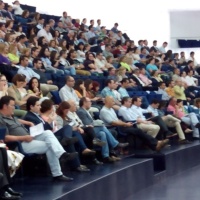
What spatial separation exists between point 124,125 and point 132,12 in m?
12.0

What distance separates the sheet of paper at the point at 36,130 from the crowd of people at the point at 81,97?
0.12 feet

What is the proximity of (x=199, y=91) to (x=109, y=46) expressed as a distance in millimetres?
2390

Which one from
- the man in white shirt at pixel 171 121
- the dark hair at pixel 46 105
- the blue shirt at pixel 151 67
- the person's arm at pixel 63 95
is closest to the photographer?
the dark hair at pixel 46 105

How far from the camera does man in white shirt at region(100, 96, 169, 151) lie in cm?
837

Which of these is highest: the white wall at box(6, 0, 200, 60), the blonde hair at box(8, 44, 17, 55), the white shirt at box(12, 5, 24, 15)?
the white wall at box(6, 0, 200, 60)

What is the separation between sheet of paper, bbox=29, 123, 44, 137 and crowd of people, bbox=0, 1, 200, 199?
35 mm

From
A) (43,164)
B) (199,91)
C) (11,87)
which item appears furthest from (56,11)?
(43,164)

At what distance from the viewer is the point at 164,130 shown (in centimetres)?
934

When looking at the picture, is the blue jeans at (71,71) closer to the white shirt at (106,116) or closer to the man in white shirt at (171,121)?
the man in white shirt at (171,121)

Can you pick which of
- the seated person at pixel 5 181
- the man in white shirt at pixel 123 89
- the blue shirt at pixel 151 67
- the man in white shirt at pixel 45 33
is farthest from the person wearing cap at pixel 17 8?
the seated person at pixel 5 181

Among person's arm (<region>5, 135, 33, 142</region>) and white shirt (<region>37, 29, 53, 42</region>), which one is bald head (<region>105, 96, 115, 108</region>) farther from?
white shirt (<region>37, 29, 53, 42</region>)

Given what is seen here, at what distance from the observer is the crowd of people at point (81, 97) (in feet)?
19.5

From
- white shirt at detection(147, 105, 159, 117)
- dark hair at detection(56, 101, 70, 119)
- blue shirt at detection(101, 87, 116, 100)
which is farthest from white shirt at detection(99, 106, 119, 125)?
white shirt at detection(147, 105, 159, 117)

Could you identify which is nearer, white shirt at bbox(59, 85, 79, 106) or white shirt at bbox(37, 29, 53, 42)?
white shirt at bbox(59, 85, 79, 106)
